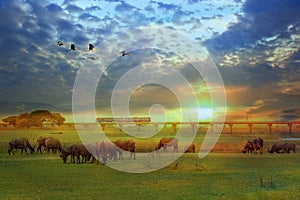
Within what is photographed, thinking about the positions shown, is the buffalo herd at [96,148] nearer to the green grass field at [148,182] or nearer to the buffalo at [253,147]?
the buffalo at [253,147]

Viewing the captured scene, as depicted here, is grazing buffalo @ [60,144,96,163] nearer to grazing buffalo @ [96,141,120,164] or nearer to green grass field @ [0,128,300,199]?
grazing buffalo @ [96,141,120,164]

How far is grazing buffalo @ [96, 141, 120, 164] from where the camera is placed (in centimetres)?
4052

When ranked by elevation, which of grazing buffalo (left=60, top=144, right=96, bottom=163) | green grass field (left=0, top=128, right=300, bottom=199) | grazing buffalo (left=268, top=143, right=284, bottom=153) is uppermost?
grazing buffalo (left=268, top=143, right=284, bottom=153)

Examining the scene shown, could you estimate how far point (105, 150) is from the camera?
1630 inches

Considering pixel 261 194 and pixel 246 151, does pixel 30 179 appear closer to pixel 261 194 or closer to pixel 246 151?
pixel 261 194

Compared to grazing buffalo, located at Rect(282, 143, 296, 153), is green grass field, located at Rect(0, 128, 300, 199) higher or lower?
lower

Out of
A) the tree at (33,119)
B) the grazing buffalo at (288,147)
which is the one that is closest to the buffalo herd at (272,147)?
the grazing buffalo at (288,147)

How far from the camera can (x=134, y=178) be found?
30094 millimetres

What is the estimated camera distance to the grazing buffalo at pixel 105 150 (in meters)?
40.5

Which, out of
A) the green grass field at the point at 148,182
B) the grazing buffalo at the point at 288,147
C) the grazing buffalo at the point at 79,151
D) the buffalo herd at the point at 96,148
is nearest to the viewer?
the green grass field at the point at 148,182

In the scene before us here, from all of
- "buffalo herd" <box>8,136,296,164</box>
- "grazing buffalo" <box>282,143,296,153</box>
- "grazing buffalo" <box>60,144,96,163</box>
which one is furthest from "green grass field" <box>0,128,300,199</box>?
"grazing buffalo" <box>282,143,296,153</box>

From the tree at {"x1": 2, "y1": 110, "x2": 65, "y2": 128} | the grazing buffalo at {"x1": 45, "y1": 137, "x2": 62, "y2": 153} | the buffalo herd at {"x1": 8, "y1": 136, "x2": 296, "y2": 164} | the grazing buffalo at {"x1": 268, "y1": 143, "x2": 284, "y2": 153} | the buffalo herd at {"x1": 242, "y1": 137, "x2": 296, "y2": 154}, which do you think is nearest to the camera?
the buffalo herd at {"x1": 8, "y1": 136, "x2": 296, "y2": 164}

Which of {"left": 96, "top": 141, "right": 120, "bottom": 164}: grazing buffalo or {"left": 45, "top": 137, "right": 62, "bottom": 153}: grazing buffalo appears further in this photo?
{"left": 45, "top": 137, "right": 62, "bottom": 153}: grazing buffalo

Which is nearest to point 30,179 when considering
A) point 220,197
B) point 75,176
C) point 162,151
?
point 75,176
